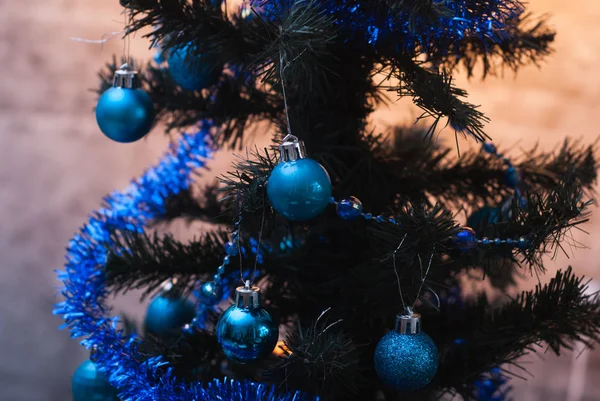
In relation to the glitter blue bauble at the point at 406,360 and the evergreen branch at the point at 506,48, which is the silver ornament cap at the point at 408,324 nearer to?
the glitter blue bauble at the point at 406,360

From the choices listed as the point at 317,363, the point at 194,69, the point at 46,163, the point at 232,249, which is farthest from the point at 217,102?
the point at 46,163

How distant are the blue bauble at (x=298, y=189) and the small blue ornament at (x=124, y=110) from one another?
0.55ft

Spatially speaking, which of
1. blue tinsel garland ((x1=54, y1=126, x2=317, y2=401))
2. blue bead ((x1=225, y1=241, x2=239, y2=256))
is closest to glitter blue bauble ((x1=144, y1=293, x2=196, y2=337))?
blue tinsel garland ((x1=54, y1=126, x2=317, y2=401))

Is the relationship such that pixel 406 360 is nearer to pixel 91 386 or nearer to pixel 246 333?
pixel 246 333

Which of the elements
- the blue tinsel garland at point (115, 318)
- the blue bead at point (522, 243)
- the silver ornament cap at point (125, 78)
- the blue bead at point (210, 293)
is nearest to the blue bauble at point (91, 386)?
the blue tinsel garland at point (115, 318)

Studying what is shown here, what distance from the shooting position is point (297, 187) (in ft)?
1.28

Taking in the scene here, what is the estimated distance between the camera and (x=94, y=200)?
1068mm

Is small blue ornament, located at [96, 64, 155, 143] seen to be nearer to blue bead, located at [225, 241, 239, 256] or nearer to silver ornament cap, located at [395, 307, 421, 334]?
blue bead, located at [225, 241, 239, 256]

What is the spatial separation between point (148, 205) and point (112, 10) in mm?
521

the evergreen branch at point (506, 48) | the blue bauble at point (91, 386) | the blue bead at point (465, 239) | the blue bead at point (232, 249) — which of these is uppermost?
the evergreen branch at point (506, 48)

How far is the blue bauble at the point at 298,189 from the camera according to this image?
392 mm

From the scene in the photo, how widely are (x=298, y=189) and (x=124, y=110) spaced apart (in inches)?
7.7

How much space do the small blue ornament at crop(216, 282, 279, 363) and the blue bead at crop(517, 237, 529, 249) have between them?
0.17 m

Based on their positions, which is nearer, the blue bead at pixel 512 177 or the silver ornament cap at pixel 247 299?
the silver ornament cap at pixel 247 299
